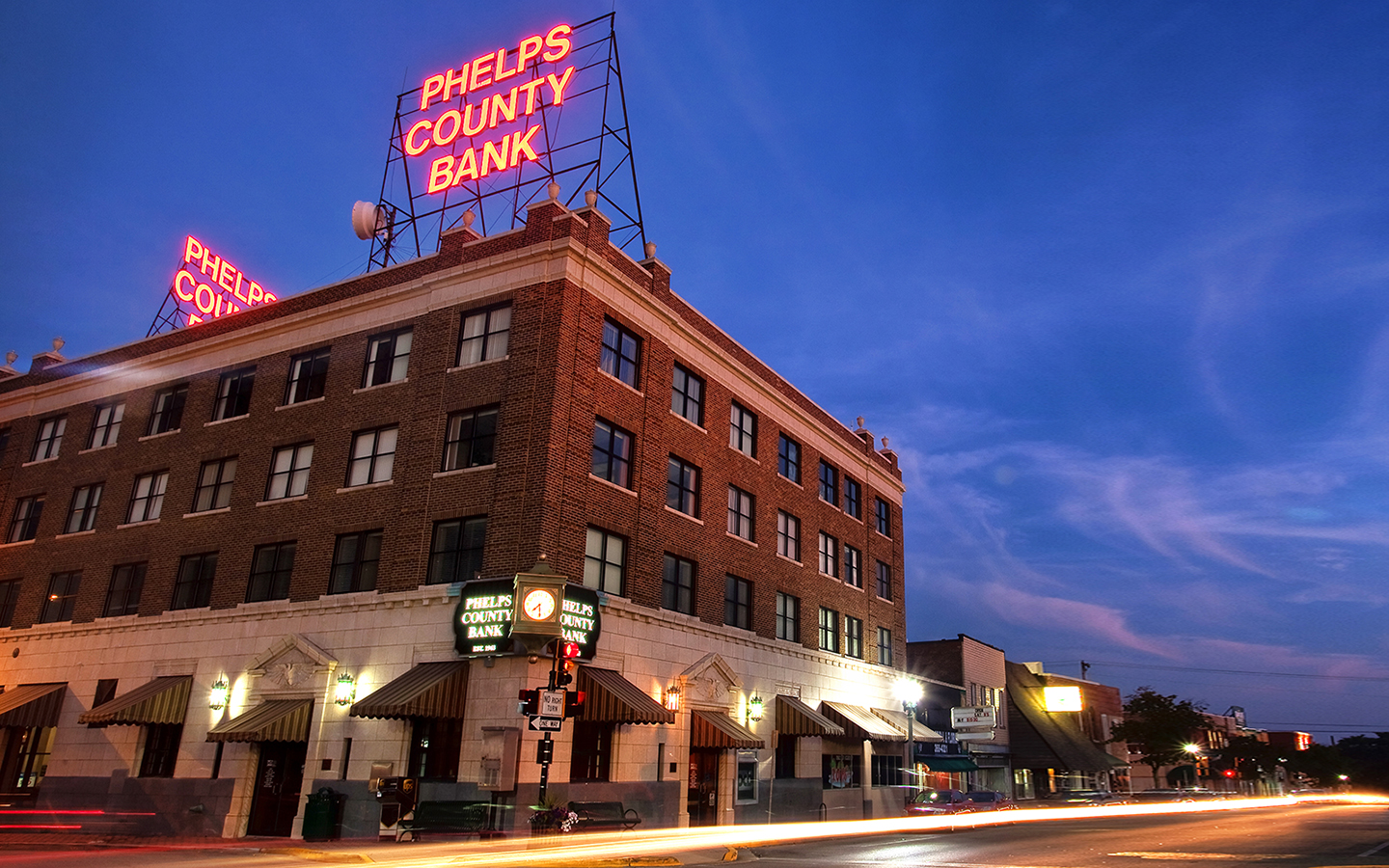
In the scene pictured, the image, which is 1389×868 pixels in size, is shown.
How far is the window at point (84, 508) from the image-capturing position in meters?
35.0

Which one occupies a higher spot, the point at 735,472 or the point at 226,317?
the point at 226,317

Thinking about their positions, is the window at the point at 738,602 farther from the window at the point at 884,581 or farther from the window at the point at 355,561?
the window at the point at 884,581

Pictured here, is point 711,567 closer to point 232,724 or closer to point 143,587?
point 232,724

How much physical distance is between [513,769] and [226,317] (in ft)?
66.7

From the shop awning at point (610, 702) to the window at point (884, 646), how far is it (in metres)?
20.9

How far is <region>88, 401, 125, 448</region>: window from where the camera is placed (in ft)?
118

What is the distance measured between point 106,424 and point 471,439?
715 inches

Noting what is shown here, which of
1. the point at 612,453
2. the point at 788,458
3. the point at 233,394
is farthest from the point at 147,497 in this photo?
the point at 788,458

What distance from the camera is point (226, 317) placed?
3419 cm

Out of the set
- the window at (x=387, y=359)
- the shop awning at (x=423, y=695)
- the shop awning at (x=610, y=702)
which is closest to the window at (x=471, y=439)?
the window at (x=387, y=359)

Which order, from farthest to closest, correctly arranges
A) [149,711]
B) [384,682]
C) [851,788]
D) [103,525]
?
[851,788], [103,525], [149,711], [384,682]

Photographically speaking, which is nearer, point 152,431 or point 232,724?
point 232,724

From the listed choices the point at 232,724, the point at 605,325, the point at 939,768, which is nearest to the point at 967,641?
the point at 939,768

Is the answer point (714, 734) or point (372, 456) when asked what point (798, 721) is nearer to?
point (714, 734)
